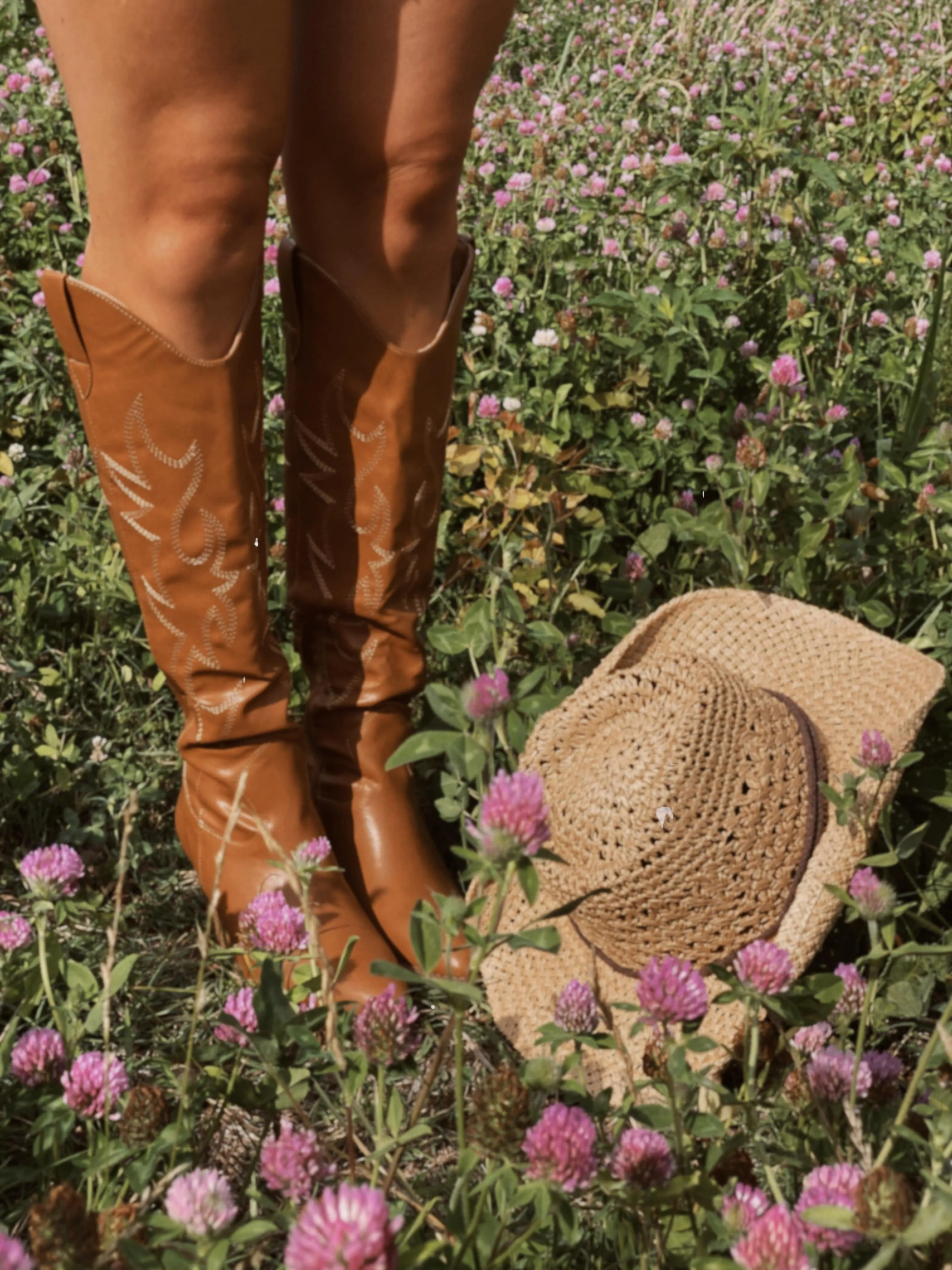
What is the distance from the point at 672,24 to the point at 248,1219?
213 inches

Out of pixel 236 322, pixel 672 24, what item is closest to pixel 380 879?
pixel 236 322

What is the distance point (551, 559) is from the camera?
2.25 meters

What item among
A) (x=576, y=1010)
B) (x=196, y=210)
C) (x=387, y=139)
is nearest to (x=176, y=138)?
(x=196, y=210)

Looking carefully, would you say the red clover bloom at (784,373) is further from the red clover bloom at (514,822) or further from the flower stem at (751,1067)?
the red clover bloom at (514,822)

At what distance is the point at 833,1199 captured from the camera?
2.85 feet

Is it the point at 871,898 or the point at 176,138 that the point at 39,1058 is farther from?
the point at 176,138

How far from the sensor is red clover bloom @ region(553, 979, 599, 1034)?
3.84ft

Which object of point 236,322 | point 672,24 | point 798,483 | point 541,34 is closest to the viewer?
point 236,322

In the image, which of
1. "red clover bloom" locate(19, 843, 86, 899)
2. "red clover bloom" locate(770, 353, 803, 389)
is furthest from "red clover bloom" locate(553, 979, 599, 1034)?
"red clover bloom" locate(770, 353, 803, 389)

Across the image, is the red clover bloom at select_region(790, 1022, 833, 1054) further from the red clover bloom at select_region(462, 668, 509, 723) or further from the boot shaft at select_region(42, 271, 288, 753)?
the boot shaft at select_region(42, 271, 288, 753)

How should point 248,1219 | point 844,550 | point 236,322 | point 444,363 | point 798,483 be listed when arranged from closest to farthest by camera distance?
point 248,1219
point 236,322
point 444,363
point 844,550
point 798,483

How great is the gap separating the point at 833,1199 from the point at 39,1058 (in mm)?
623

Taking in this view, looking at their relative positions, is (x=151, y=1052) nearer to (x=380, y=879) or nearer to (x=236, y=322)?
(x=380, y=879)

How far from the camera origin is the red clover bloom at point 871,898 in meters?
1.15
